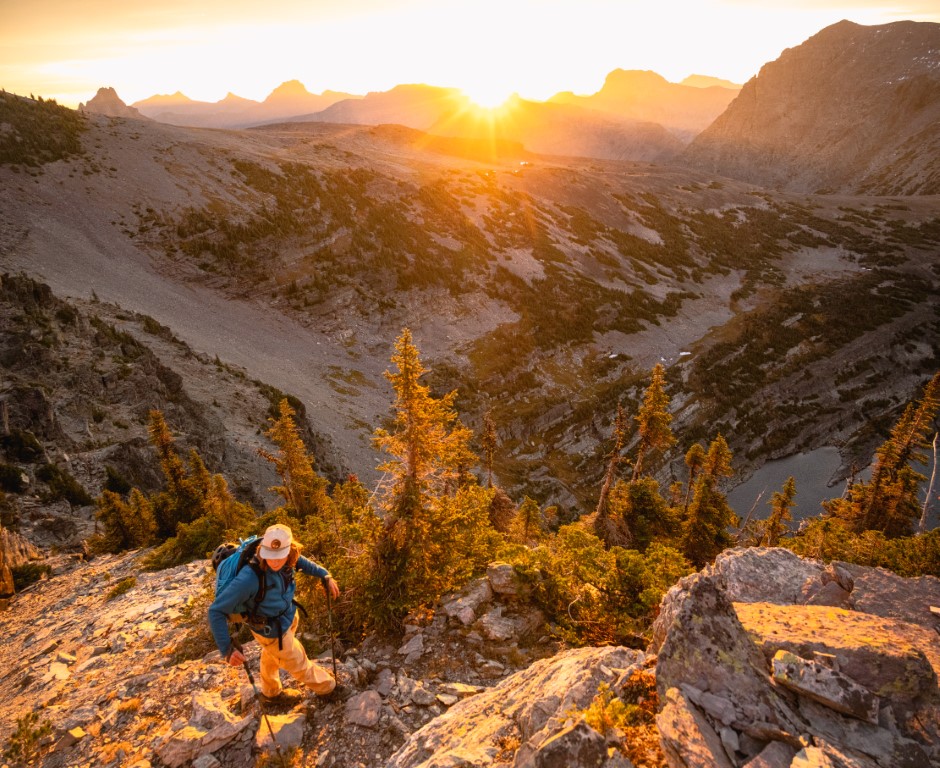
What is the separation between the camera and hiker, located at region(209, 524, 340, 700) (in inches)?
236

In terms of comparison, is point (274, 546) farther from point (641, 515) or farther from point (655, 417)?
point (641, 515)

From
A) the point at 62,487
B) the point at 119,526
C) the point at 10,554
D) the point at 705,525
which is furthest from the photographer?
the point at 705,525

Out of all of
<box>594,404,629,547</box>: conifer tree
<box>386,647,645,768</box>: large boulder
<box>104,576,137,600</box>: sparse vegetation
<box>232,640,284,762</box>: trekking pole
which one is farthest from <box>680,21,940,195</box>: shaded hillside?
<box>104,576,137,600</box>: sparse vegetation

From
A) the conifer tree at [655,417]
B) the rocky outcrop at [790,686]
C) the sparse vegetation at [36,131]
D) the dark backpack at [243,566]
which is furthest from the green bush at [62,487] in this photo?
the sparse vegetation at [36,131]

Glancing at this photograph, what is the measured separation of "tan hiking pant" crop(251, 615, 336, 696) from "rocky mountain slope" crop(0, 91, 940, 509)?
30146mm

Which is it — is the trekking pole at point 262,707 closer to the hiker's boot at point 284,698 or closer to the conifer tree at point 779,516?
the hiker's boot at point 284,698

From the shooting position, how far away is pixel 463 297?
61719 mm

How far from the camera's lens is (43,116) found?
57.8 meters

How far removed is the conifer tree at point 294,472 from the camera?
2212cm

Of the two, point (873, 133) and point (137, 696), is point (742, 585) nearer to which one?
point (137, 696)

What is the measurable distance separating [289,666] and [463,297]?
188 feet

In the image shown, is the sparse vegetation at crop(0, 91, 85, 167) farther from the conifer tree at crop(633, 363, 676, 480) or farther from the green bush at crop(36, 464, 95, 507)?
the conifer tree at crop(633, 363, 676, 480)

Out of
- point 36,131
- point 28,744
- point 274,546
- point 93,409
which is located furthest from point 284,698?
point 36,131

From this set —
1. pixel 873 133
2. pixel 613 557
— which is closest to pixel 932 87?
pixel 873 133
